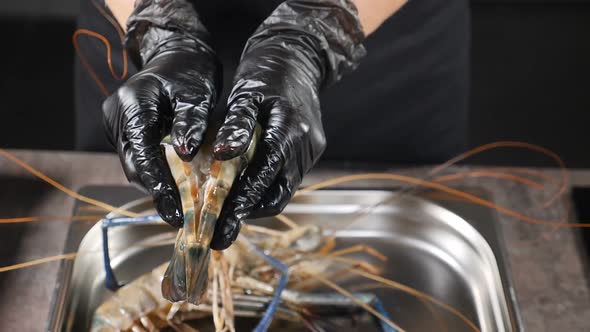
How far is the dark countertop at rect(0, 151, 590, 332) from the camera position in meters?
1.36

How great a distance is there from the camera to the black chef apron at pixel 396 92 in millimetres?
1720

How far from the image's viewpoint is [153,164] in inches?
45.1

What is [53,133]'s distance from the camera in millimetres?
2672

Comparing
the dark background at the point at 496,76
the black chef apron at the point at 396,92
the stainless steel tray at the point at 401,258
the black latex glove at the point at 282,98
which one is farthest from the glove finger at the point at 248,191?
the dark background at the point at 496,76

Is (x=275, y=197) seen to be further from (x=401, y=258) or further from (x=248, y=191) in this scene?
(x=401, y=258)

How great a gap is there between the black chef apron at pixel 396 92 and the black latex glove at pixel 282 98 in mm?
263

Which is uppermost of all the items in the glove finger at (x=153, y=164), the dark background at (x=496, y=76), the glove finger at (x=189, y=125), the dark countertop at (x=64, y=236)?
the glove finger at (x=189, y=125)

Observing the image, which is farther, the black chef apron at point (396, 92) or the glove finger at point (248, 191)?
the black chef apron at point (396, 92)

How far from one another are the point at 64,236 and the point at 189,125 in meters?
0.47

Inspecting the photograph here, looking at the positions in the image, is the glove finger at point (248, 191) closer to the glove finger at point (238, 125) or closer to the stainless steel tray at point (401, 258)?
the glove finger at point (238, 125)

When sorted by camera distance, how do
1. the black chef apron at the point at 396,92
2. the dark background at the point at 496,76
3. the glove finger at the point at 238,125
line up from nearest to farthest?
the glove finger at the point at 238,125 → the black chef apron at the point at 396,92 → the dark background at the point at 496,76

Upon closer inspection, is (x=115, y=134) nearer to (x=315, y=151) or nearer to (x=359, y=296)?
(x=315, y=151)

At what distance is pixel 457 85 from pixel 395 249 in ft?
1.51

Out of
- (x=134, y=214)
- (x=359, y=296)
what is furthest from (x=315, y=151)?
(x=134, y=214)
